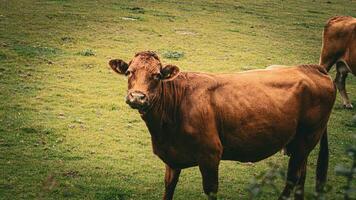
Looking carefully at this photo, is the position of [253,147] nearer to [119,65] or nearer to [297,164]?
[297,164]

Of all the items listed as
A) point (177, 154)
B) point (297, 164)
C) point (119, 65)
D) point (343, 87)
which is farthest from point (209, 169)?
point (343, 87)

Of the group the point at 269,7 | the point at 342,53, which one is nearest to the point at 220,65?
the point at 342,53

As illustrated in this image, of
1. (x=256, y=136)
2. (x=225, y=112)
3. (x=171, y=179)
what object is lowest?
(x=171, y=179)

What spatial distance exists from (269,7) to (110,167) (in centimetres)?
2027

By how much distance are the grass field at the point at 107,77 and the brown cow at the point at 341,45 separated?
1223mm

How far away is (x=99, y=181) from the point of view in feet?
27.2

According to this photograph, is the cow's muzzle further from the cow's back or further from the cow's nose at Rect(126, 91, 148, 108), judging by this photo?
the cow's back

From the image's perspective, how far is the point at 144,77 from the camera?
6137 mm

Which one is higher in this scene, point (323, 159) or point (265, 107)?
point (265, 107)

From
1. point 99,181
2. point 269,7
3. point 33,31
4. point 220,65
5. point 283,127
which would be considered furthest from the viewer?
point 269,7

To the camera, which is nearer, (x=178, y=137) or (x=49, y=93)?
(x=178, y=137)

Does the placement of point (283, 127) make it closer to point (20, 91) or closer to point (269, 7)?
point (20, 91)

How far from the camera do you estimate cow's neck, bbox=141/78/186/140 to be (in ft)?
21.4

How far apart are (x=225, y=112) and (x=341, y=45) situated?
683 cm
